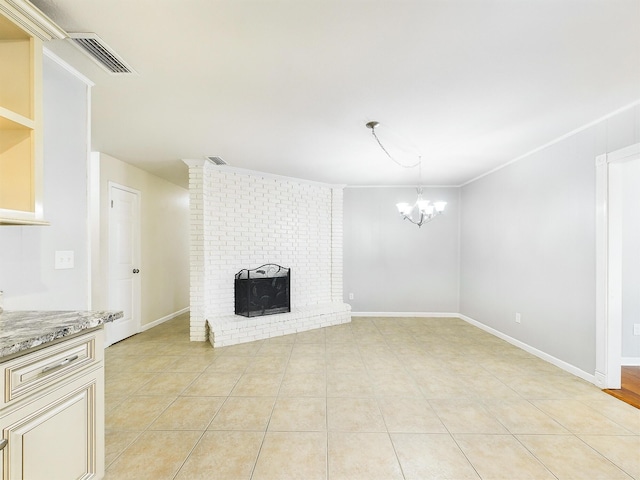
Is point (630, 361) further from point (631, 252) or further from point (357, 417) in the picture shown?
point (357, 417)

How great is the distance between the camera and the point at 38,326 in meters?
1.38

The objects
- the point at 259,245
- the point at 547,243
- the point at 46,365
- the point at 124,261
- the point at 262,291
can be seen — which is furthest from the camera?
the point at 259,245

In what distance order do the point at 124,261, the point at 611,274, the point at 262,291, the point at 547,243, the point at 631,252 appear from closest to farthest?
1. the point at 611,274
2. the point at 631,252
3. the point at 547,243
4. the point at 124,261
5. the point at 262,291

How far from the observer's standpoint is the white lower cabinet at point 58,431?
1160mm

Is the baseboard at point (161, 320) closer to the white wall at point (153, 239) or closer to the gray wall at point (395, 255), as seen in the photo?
the white wall at point (153, 239)

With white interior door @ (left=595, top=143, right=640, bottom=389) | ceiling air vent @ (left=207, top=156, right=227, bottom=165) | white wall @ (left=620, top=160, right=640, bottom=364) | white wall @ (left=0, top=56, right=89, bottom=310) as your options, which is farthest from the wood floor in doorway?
ceiling air vent @ (left=207, top=156, right=227, bottom=165)

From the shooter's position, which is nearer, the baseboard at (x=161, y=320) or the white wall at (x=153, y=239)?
the white wall at (x=153, y=239)

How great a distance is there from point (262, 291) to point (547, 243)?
3.81m

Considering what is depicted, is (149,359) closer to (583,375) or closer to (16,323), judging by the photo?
(16,323)

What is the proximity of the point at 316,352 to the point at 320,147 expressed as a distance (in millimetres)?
2534

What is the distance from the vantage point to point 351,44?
178cm

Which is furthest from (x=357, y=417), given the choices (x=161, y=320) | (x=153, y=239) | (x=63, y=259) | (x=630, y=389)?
(x=153, y=239)

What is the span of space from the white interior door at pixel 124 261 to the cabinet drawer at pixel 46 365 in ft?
10.2

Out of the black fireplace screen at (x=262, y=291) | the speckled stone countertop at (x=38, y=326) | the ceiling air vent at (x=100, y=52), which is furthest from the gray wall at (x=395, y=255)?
the speckled stone countertop at (x=38, y=326)
